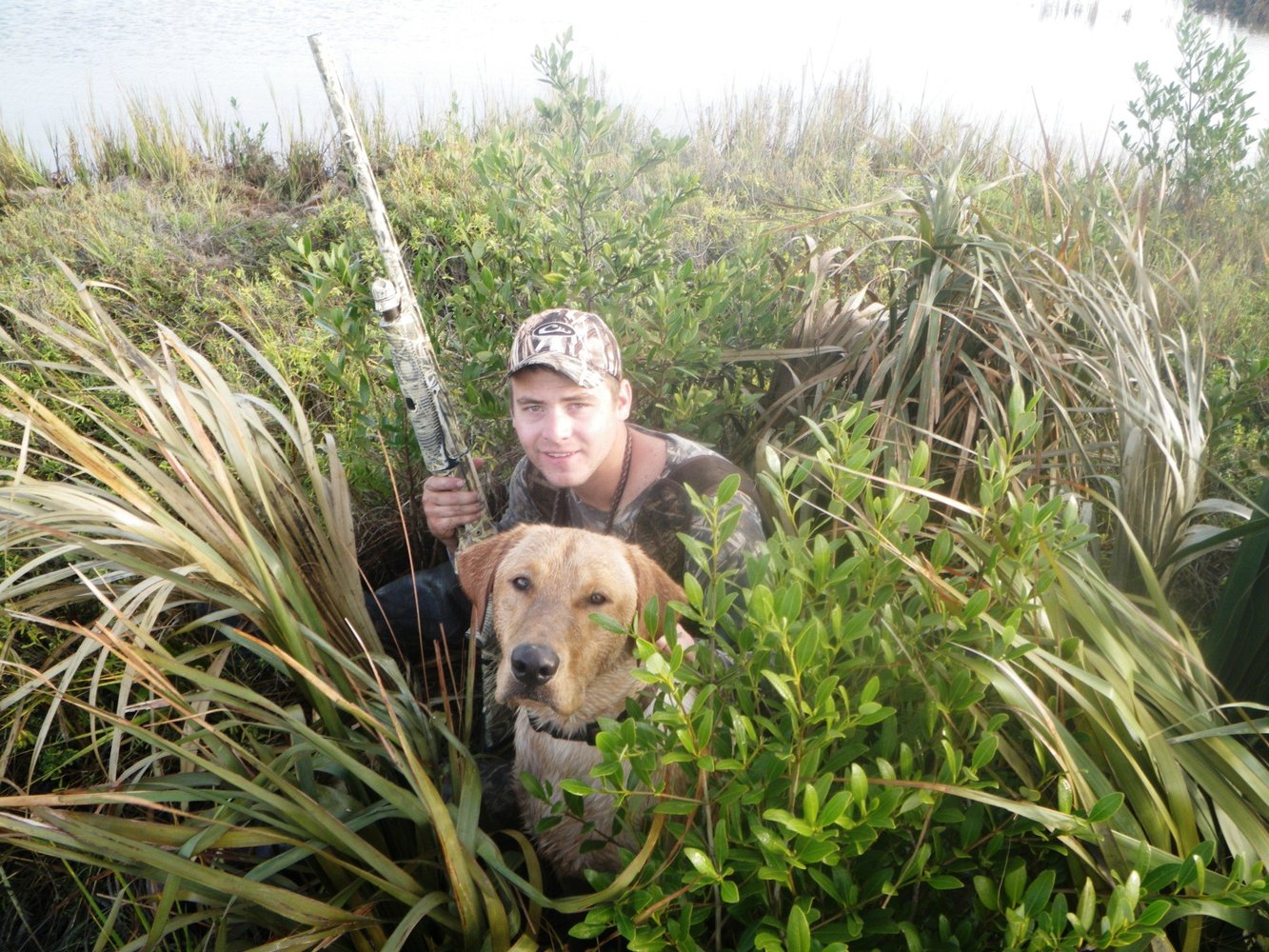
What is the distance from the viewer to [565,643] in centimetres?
151

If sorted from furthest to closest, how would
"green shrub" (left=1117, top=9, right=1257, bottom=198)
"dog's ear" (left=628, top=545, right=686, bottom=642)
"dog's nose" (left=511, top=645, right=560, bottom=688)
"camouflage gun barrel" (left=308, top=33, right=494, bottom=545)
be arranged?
"green shrub" (left=1117, top=9, right=1257, bottom=198)
"camouflage gun barrel" (left=308, top=33, right=494, bottom=545)
"dog's ear" (left=628, top=545, right=686, bottom=642)
"dog's nose" (left=511, top=645, right=560, bottom=688)

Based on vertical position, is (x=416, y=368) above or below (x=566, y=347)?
below

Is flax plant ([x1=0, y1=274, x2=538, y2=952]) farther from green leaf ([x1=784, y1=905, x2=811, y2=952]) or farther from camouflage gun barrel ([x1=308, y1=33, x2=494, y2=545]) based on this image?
green leaf ([x1=784, y1=905, x2=811, y2=952])

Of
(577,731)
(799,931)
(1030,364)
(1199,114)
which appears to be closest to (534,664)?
(577,731)

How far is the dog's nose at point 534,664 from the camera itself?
149 centimetres

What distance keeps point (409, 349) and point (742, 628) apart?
1.05m

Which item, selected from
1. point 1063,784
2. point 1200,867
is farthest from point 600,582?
point 1200,867

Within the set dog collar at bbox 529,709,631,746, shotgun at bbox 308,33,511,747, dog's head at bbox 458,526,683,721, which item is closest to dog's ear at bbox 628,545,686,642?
dog's head at bbox 458,526,683,721

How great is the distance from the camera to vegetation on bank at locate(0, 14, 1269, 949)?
1306 millimetres

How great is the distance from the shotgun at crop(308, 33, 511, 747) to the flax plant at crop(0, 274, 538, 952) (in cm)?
17

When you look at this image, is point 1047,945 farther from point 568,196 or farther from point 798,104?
point 798,104

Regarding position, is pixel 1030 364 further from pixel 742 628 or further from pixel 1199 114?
pixel 1199 114

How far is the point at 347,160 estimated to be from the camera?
1.89 metres

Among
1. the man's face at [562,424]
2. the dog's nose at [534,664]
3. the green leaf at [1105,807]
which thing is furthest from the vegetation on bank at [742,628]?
the man's face at [562,424]
